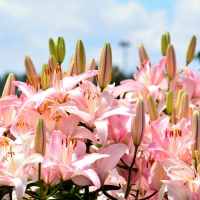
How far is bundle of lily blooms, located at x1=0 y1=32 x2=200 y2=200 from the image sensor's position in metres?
0.89

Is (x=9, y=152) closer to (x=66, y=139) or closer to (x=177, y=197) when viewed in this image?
(x=66, y=139)

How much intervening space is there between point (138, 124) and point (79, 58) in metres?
0.24

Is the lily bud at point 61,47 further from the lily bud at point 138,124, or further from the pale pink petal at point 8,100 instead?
the lily bud at point 138,124

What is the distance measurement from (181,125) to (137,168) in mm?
169

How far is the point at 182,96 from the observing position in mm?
1132

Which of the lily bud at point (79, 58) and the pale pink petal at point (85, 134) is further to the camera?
the lily bud at point (79, 58)

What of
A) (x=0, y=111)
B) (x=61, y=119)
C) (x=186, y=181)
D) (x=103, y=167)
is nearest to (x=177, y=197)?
(x=186, y=181)

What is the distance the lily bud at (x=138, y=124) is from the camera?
916mm

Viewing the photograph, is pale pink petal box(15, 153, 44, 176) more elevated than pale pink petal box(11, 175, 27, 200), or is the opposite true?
pale pink petal box(15, 153, 44, 176)

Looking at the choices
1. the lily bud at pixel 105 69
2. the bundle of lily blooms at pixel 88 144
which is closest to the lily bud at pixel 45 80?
the bundle of lily blooms at pixel 88 144

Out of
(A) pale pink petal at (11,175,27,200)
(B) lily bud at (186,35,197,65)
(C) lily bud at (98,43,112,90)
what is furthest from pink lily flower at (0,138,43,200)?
(B) lily bud at (186,35,197,65)

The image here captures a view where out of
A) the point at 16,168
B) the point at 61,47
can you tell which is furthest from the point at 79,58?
the point at 16,168

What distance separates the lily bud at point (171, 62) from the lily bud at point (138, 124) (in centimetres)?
51

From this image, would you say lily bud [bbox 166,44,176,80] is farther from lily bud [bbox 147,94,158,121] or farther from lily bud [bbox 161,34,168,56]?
lily bud [bbox 147,94,158,121]
